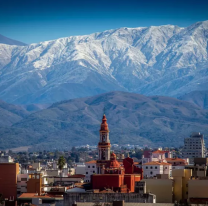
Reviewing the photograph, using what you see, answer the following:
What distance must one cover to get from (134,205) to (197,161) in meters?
40.5

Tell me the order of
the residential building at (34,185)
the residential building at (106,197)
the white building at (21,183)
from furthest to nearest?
the white building at (21,183)
the residential building at (34,185)
the residential building at (106,197)

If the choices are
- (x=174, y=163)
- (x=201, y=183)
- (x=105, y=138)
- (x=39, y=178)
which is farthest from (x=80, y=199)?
(x=174, y=163)

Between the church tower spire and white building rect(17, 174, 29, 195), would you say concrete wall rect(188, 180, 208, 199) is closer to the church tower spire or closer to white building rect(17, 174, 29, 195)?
white building rect(17, 174, 29, 195)

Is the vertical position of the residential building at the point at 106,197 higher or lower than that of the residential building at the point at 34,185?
lower

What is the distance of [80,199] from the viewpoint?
84.0m

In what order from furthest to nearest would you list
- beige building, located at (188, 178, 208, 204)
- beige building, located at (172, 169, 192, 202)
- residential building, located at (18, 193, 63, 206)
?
beige building, located at (172, 169, 192, 202) → residential building, located at (18, 193, 63, 206) → beige building, located at (188, 178, 208, 204)

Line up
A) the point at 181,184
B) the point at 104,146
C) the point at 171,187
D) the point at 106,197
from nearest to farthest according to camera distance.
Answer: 1. the point at 106,197
2. the point at 171,187
3. the point at 181,184
4. the point at 104,146

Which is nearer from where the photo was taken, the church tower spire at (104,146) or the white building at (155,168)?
the church tower spire at (104,146)

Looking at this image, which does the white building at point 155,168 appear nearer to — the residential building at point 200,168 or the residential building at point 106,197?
the residential building at point 200,168

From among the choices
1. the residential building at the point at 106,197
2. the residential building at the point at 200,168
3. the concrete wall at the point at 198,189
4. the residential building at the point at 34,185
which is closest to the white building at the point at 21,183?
the residential building at the point at 34,185

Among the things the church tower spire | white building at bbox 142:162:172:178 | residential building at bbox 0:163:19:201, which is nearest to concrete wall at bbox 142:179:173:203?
residential building at bbox 0:163:19:201

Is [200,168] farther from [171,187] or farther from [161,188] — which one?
[171,187]

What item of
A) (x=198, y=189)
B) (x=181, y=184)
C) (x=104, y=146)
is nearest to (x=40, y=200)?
(x=181, y=184)

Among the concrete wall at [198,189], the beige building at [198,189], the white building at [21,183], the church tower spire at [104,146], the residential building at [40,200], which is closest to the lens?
the beige building at [198,189]
